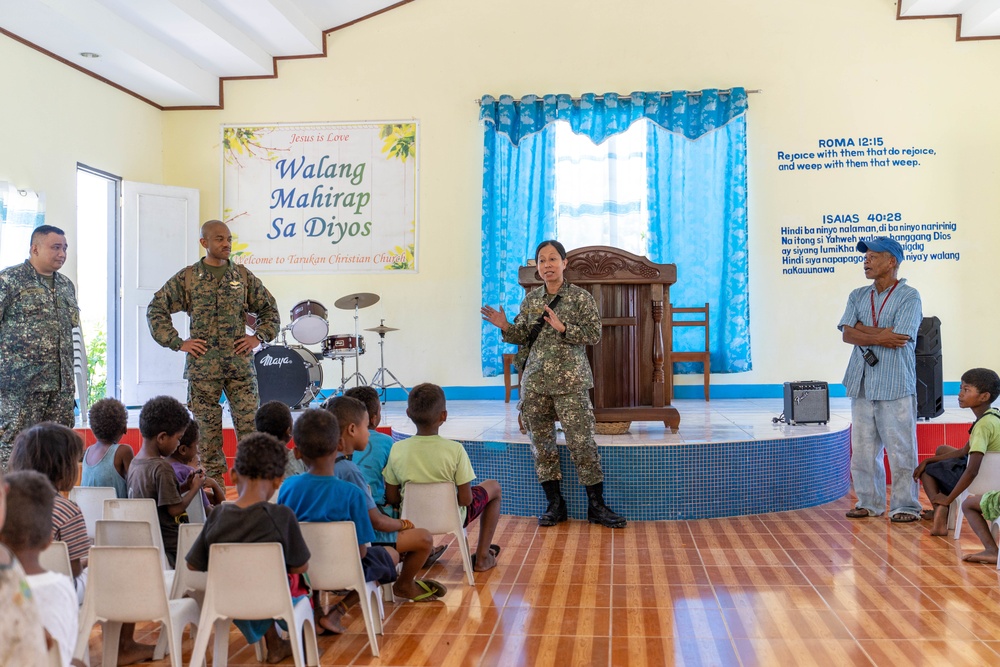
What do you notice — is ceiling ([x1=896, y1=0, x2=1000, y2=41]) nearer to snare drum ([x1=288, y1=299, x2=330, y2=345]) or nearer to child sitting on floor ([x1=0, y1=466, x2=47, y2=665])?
snare drum ([x1=288, y1=299, x2=330, y2=345])

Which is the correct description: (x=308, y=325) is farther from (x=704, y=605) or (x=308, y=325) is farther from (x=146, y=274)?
(x=704, y=605)

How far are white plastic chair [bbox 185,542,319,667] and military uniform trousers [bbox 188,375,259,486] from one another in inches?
68.2

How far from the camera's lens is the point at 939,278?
8078mm

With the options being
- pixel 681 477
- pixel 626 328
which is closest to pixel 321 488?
pixel 681 477

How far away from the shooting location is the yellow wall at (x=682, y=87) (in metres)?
8.05

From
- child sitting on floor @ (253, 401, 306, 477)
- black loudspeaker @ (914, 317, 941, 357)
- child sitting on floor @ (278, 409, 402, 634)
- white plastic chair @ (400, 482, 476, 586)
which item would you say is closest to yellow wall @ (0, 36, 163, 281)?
child sitting on floor @ (253, 401, 306, 477)

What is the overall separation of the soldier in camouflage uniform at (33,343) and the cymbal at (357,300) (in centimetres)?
361

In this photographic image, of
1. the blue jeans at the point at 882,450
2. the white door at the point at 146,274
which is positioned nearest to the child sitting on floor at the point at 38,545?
the blue jeans at the point at 882,450

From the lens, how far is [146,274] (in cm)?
817

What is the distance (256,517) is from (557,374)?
2266 mm

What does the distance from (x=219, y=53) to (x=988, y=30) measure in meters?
6.69

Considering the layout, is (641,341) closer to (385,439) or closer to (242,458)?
(385,439)

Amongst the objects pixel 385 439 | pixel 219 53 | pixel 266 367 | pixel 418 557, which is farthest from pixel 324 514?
pixel 219 53

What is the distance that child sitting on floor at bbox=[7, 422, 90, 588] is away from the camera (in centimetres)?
246
